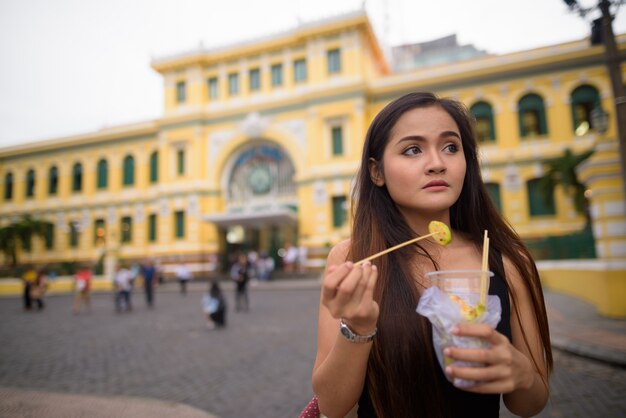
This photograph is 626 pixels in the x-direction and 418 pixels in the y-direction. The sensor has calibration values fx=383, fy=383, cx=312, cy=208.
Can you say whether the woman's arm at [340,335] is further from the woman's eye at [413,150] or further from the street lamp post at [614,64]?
Result: the street lamp post at [614,64]

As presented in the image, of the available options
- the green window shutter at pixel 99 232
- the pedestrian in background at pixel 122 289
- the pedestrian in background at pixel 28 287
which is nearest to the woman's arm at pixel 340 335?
the pedestrian in background at pixel 122 289

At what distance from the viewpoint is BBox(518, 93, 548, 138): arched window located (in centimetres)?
2206

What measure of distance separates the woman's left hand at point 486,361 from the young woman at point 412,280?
0.10ft

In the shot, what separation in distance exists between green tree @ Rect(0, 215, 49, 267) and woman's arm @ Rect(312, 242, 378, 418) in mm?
35272

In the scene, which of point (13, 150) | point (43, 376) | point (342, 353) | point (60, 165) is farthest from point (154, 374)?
point (13, 150)

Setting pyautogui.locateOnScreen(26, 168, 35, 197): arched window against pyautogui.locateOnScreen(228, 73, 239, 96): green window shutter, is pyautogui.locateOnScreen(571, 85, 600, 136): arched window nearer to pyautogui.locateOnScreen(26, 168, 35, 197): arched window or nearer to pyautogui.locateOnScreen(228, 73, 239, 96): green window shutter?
pyautogui.locateOnScreen(228, 73, 239, 96): green window shutter

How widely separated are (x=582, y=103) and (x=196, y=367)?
81.0 feet

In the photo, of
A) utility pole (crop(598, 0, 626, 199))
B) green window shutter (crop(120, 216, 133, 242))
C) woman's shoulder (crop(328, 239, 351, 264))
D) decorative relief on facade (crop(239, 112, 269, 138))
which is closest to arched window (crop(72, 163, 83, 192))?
green window shutter (crop(120, 216, 133, 242))

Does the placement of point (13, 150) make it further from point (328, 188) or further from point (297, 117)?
point (328, 188)

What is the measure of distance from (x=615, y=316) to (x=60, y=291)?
28.0 m

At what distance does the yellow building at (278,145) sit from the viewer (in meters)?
21.7

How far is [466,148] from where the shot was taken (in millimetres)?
1737

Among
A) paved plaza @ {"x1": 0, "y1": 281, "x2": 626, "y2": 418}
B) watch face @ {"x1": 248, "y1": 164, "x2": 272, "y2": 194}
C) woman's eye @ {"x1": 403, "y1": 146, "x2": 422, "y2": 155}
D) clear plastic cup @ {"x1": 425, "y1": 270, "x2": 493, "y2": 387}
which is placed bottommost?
paved plaza @ {"x1": 0, "y1": 281, "x2": 626, "y2": 418}

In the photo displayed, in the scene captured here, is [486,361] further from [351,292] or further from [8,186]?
[8,186]
